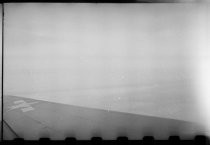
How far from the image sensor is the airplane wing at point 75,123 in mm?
3578

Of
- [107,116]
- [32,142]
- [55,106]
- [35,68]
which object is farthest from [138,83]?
[32,142]

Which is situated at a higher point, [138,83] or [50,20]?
[50,20]

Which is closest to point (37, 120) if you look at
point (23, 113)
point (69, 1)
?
point (23, 113)

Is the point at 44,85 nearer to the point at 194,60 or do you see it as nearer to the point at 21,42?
the point at 21,42

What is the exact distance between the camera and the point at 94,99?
3.62 m

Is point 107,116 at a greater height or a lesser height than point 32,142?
greater

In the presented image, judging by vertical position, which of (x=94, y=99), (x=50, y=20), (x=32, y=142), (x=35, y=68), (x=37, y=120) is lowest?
(x=32, y=142)

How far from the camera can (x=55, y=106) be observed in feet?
11.8

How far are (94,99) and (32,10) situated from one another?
1.46 meters

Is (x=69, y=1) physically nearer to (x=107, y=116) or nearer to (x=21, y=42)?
(x=21, y=42)

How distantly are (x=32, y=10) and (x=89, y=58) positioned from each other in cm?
100

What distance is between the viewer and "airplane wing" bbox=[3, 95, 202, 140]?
11.7ft

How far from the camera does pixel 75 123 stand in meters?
3.61

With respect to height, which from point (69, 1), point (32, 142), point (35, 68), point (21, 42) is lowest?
point (32, 142)
